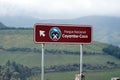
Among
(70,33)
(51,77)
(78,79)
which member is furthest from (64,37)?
(51,77)

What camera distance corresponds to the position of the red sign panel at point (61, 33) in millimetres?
25000

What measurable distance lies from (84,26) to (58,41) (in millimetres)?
1608

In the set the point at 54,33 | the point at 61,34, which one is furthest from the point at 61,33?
the point at 54,33

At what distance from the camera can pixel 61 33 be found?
25188 millimetres

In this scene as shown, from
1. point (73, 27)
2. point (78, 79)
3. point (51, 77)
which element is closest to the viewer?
point (78, 79)

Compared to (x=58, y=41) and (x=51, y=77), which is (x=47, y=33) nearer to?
(x=58, y=41)

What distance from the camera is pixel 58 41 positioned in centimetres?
2514

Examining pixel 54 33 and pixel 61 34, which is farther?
pixel 61 34

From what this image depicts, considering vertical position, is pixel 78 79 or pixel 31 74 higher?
pixel 78 79

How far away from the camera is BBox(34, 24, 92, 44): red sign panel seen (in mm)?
25000

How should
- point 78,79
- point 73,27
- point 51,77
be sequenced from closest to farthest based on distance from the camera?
point 78,79 → point 73,27 → point 51,77

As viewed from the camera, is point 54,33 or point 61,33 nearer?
point 54,33

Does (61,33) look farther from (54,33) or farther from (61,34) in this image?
(54,33)

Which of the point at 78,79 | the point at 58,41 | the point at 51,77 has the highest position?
the point at 58,41
